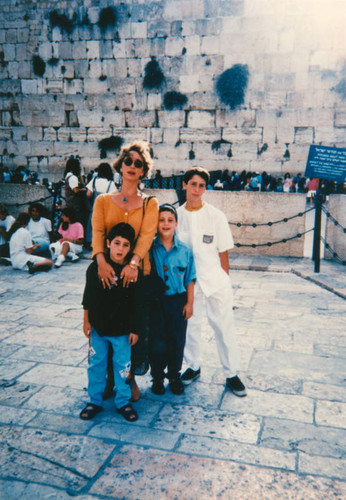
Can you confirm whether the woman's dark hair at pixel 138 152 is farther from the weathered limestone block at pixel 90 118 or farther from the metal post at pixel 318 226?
the weathered limestone block at pixel 90 118

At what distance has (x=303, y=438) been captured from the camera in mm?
2811

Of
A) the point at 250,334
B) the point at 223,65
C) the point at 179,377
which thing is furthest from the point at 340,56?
the point at 179,377

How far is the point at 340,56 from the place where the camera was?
45.8 ft

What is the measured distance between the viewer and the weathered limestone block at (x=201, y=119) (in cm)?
1500

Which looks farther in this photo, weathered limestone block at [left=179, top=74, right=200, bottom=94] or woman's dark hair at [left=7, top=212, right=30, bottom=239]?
weathered limestone block at [left=179, top=74, right=200, bottom=94]

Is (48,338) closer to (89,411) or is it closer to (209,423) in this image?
(89,411)

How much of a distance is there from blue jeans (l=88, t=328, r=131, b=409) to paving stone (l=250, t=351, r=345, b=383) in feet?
4.28

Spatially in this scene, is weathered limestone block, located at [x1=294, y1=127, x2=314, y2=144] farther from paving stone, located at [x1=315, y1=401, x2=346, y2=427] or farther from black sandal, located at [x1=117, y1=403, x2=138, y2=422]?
black sandal, located at [x1=117, y1=403, x2=138, y2=422]

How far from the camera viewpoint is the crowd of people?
9.66ft

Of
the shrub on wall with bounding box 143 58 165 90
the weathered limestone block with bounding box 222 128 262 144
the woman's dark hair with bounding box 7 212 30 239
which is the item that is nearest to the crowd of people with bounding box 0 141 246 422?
the woman's dark hair with bounding box 7 212 30 239

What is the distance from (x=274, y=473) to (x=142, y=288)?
54.3 inches

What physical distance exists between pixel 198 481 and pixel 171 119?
1405 centimetres

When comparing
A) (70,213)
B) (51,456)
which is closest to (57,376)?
(51,456)

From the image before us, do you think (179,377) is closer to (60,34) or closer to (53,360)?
(53,360)
